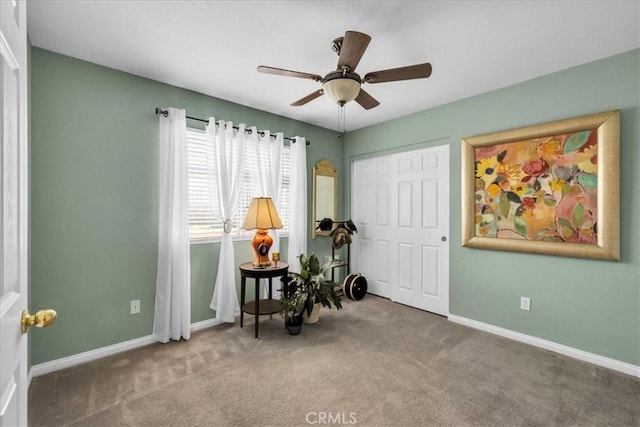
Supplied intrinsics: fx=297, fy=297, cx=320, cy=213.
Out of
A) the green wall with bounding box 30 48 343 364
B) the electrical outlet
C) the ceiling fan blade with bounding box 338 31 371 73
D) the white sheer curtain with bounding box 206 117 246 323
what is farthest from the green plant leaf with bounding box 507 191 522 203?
the electrical outlet

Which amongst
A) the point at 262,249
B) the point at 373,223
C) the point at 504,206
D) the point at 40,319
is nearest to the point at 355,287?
the point at 373,223

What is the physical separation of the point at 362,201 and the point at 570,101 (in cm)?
Result: 252

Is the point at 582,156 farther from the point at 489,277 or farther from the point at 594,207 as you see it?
the point at 489,277

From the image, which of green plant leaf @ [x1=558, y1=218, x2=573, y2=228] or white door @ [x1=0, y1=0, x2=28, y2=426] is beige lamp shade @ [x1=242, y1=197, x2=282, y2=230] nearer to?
white door @ [x1=0, y1=0, x2=28, y2=426]

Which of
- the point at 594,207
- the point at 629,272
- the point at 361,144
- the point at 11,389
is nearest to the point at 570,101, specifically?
the point at 594,207

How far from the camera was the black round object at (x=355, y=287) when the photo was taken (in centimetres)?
391

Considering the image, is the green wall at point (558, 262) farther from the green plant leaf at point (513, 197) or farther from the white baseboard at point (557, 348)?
the green plant leaf at point (513, 197)

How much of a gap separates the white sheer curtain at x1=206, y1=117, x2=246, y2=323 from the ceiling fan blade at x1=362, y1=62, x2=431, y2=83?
5.76 feet

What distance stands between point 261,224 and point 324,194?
1519 millimetres

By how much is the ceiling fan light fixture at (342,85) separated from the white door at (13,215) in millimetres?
1443

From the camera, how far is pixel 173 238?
273 cm

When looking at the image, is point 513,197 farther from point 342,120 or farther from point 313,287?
point 342,120

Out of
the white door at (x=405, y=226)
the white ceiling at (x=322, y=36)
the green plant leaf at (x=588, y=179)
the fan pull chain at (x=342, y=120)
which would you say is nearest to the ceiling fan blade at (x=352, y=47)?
the white ceiling at (x=322, y=36)

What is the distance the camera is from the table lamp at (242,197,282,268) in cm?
298
